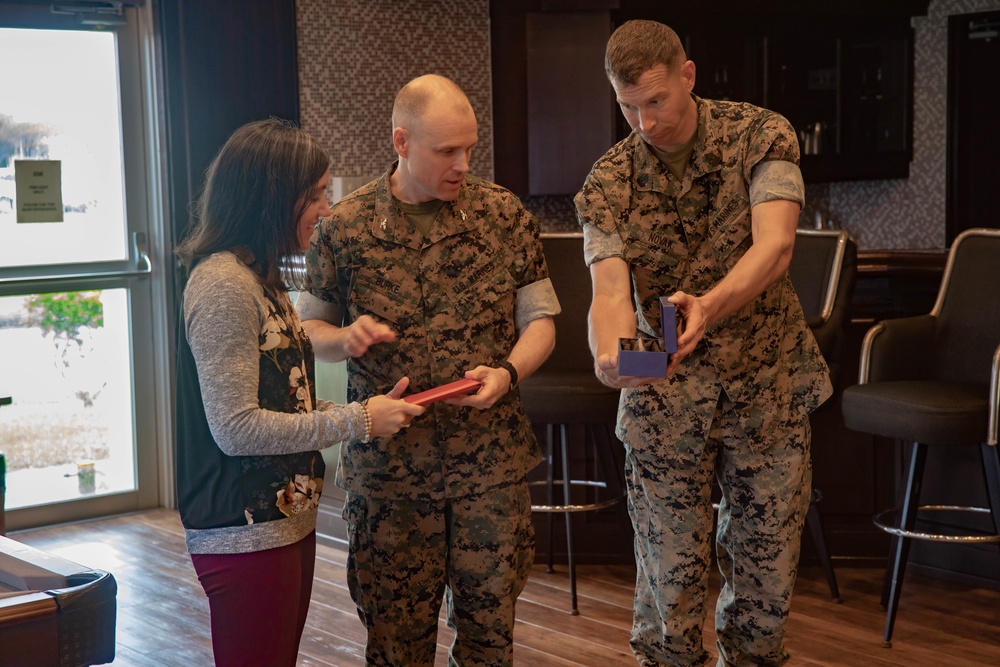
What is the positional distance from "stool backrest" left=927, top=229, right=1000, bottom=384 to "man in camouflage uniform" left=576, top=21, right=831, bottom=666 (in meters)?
1.56

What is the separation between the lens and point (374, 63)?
238 inches

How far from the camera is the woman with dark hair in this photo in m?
2.02

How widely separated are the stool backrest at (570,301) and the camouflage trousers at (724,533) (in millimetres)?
1450

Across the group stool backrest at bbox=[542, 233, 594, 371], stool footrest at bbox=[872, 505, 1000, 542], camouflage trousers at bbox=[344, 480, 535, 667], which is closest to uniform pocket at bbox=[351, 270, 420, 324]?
camouflage trousers at bbox=[344, 480, 535, 667]

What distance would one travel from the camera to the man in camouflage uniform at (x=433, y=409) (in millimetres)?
2387

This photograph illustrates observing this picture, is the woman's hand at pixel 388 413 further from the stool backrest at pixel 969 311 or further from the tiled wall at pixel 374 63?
the tiled wall at pixel 374 63

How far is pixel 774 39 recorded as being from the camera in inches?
→ 264

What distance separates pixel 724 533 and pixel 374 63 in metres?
4.02

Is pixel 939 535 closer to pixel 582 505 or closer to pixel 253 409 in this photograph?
pixel 582 505

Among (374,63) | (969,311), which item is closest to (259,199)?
(969,311)

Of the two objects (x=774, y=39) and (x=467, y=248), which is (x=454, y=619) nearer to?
(x=467, y=248)

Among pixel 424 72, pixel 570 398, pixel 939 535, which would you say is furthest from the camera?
pixel 424 72

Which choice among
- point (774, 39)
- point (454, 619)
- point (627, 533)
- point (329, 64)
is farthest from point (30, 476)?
point (774, 39)

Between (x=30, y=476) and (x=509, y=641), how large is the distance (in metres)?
3.64
